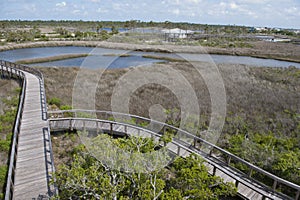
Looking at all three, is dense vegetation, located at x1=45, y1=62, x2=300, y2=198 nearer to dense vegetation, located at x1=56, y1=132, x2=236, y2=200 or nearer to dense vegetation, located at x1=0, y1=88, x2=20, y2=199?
dense vegetation, located at x1=0, y1=88, x2=20, y2=199

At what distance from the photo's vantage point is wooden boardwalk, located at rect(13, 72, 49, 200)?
6977 millimetres

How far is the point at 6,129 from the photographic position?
1180 centimetres

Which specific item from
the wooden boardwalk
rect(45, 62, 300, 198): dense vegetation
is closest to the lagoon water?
rect(45, 62, 300, 198): dense vegetation

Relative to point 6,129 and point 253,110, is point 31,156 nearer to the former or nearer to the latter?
point 6,129

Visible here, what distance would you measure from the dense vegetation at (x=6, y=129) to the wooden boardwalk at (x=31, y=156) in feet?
2.16

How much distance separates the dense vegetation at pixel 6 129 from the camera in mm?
8327

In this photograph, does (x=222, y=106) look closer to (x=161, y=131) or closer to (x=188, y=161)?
(x=161, y=131)

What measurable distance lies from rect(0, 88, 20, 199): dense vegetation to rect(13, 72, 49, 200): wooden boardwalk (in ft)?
2.16

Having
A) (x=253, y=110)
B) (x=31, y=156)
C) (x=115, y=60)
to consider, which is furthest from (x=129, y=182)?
(x=115, y=60)

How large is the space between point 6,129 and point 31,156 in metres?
4.50

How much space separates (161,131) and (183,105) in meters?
4.92

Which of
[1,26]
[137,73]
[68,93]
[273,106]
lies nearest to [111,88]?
[68,93]

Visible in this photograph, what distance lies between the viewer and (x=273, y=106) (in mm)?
15125

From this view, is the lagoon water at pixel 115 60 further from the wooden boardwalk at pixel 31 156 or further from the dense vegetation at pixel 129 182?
the dense vegetation at pixel 129 182
